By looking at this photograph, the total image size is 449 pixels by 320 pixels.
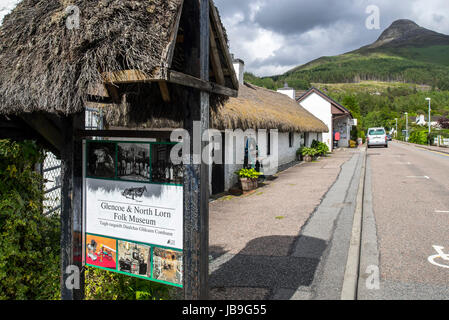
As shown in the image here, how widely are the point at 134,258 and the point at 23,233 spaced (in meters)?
1.34

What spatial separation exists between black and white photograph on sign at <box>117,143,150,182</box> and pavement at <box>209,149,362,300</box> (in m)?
1.84

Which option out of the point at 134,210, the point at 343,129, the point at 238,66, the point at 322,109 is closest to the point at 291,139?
the point at 238,66

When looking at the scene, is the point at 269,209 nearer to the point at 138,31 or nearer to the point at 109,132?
the point at 109,132

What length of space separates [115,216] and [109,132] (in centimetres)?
74

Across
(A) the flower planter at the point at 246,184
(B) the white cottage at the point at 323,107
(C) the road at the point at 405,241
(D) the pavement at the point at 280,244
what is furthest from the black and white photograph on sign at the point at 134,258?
(B) the white cottage at the point at 323,107

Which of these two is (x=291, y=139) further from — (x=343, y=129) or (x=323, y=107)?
(x=343, y=129)

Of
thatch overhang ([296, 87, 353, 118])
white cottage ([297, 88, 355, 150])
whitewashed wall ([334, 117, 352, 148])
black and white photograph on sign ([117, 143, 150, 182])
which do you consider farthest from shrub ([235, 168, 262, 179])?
whitewashed wall ([334, 117, 352, 148])

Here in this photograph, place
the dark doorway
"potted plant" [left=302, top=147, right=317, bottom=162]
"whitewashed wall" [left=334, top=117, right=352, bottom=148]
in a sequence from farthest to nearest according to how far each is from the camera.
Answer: "whitewashed wall" [left=334, top=117, right=352, bottom=148], "potted plant" [left=302, top=147, right=317, bottom=162], the dark doorway

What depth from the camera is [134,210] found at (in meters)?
3.05

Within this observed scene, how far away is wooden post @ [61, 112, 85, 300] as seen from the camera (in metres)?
3.28

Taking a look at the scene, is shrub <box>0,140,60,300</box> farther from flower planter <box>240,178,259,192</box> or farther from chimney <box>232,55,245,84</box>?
chimney <box>232,55,245,84</box>

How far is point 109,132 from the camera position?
Result: 3.18 metres
